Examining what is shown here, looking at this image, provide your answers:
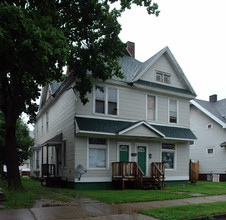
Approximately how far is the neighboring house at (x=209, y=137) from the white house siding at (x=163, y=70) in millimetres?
→ 7512

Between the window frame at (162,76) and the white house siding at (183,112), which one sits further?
the white house siding at (183,112)

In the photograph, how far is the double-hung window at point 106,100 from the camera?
1597cm

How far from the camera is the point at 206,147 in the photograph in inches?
1015

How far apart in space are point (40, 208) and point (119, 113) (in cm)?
886

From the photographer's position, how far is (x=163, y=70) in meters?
18.6

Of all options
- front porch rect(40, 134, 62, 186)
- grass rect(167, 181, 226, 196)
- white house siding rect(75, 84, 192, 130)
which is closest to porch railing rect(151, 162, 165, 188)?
grass rect(167, 181, 226, 196)

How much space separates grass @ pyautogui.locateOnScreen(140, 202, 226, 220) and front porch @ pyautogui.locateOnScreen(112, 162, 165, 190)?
19.3 feet

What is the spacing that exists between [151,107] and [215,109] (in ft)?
37.5

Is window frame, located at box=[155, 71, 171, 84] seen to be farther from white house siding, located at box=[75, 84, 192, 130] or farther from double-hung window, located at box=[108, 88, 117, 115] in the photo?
double-hung window, located at box=[108, 88, 117, 115]

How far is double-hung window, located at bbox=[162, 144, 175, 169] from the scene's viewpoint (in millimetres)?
17998

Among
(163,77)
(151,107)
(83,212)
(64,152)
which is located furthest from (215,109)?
(83,212)

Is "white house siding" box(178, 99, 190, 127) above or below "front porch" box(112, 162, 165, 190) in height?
above

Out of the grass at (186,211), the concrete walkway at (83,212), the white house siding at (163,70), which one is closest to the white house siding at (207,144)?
the white house siding at (163,70)

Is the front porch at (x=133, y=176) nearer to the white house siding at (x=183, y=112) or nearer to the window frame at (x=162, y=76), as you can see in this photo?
the white house siding at (x=183, y=112)
